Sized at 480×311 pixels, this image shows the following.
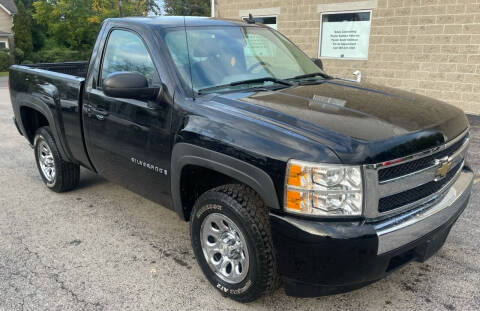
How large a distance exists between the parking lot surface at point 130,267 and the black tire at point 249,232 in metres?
0.16

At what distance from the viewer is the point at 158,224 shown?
420cm

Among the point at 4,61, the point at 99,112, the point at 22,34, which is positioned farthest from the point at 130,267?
the point at 22,34

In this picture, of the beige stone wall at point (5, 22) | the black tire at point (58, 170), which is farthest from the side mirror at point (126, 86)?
the beige stone wall at point (5, 22)

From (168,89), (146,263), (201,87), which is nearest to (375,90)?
(201,87)

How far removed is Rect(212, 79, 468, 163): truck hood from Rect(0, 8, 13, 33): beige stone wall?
4901 centimetres

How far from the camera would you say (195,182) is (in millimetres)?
3275

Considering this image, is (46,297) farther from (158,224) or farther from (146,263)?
(158,224)

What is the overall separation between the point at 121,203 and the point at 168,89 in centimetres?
200

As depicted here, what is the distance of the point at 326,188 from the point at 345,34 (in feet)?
31.4

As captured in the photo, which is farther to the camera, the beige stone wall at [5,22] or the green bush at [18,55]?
the beige stone wall at [5,22]

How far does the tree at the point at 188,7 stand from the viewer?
56.8 m

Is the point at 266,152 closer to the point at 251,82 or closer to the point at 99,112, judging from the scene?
the point at 251,82

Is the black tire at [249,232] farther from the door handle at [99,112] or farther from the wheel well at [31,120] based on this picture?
the wheel well at [31,120]

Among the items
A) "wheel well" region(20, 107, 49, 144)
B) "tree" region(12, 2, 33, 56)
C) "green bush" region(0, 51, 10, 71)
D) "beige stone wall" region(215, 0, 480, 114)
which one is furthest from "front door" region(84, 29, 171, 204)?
"tree" region(12, 2, 33, 56)
